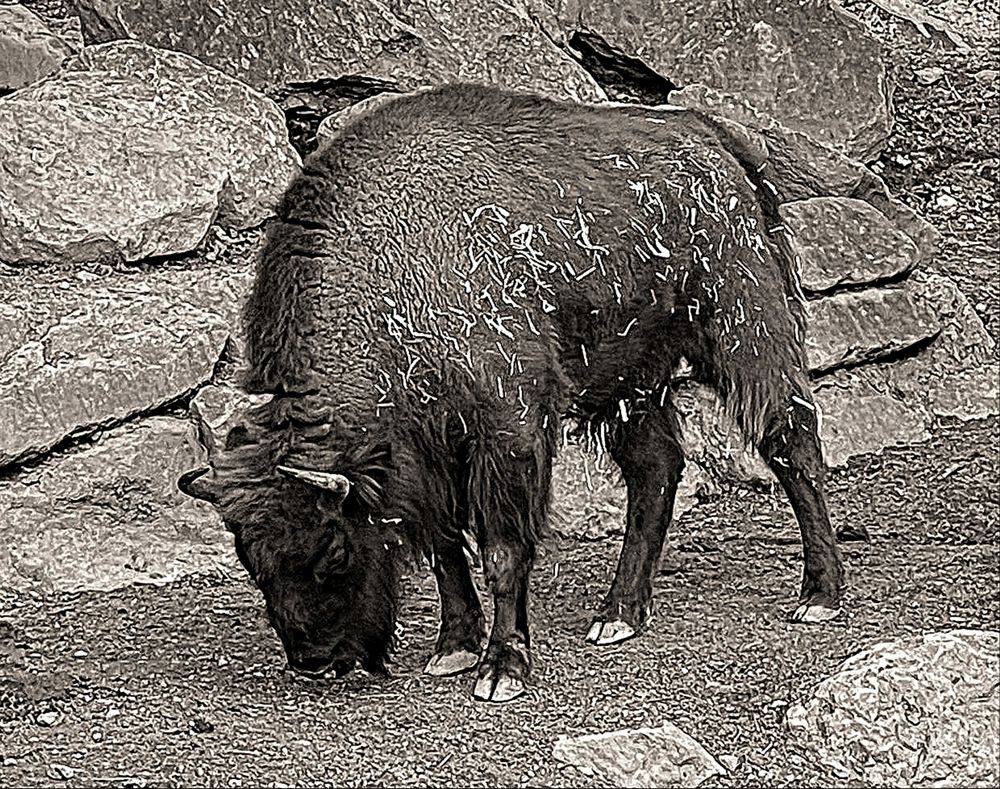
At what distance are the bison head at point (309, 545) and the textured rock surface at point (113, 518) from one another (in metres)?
1.65

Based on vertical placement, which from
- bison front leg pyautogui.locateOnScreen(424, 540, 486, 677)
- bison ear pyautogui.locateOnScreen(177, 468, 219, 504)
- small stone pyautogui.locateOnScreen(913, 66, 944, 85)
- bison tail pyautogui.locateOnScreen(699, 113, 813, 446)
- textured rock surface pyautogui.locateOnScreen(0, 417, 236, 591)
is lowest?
textured rock surface pyautogui.locateOnScreen(0, 417, 236, 591)

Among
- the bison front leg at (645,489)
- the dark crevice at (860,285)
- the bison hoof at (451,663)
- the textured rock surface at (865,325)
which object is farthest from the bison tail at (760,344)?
the dark crevice at (860,285)

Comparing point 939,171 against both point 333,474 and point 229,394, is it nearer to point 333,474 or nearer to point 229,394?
point 229,394

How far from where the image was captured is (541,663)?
5.77m

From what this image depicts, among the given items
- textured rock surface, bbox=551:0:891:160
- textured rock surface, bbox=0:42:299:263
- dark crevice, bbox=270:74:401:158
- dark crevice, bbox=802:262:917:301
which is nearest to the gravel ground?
dark crevice, bbox=802:262:917:301

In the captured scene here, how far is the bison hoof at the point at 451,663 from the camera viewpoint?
5754 millimetres

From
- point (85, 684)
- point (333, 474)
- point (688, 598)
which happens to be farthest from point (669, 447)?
point (85, 684)

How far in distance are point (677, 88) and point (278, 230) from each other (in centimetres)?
396

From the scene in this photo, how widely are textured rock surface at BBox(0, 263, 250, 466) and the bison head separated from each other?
73.0 inches

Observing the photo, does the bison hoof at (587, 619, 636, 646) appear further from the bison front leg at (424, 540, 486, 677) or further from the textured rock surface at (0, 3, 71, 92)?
the textured rock surface at (0, 3, 71, 92)

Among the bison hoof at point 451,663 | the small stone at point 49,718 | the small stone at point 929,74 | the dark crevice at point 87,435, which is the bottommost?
the dark crevice at point 87,435

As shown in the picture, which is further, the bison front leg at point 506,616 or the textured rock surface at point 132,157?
the textured rock surface at point 132,157

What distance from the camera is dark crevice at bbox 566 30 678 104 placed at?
917 cm

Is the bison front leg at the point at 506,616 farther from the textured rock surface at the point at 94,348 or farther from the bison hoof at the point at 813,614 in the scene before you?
the textured rock surface at the point at 94,348
